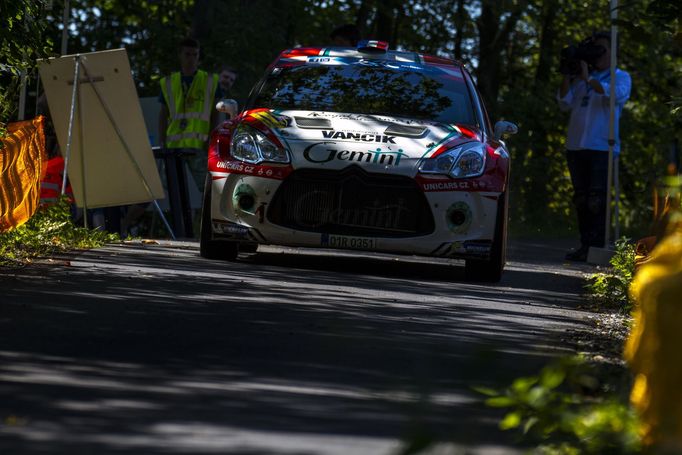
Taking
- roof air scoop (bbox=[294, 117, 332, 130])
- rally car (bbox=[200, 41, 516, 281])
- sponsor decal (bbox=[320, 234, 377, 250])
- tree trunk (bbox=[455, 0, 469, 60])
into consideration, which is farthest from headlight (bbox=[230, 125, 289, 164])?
tree trunk (bbox=[455, 0, 469, 60])

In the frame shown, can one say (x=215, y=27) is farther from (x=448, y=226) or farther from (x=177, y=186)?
(x=448, y=226)

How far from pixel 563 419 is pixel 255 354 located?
2.27 meters

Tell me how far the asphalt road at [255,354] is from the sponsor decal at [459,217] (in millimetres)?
396

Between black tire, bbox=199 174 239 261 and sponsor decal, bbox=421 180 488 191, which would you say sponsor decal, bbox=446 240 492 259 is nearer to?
sponsor decal, bbox=421 180 488 191

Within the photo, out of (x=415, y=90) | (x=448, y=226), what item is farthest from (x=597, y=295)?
(x=415, y=90)

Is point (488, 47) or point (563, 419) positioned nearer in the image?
point (563, 419)

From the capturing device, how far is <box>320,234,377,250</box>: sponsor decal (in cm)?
1134

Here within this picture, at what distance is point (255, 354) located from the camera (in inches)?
264

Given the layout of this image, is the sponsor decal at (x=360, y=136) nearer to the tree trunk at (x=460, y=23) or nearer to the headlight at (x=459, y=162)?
the headlight at (x=459, y=162)

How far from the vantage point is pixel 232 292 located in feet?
30.7

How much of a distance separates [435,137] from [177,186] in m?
5.25

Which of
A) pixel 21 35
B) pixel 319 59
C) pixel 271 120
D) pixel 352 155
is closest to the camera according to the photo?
pixel 21 35

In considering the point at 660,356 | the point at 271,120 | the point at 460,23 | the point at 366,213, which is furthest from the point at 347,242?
the point at 460,23

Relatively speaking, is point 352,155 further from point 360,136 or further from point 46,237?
point 46,237
